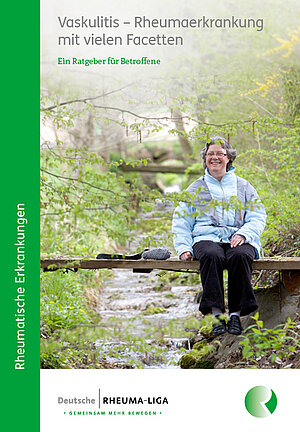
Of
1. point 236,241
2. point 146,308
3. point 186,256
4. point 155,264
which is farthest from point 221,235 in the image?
point 146,308

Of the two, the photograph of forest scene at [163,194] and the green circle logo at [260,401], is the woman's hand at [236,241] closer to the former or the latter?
the photograph of forest scene at [163,194]

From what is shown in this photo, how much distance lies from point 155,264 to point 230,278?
69cm

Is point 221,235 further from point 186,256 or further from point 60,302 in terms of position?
point 60,302

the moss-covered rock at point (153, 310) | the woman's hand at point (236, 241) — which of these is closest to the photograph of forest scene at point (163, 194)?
the moss-covered rock at point (153, 310)

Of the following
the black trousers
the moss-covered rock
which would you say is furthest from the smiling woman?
the moss-covered rock

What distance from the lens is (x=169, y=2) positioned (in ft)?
16.0

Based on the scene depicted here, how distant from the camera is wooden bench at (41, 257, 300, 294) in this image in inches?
154

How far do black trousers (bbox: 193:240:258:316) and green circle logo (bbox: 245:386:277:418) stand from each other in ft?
1.75

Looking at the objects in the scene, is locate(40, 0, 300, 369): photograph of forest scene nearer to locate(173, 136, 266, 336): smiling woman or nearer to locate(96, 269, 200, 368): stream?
locate(96, 269, 200, 368): stream

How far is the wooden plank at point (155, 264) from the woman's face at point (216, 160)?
698 millimetres

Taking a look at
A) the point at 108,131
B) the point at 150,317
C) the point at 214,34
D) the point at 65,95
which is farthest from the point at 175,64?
the point at 108,131

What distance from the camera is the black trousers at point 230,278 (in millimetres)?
3562

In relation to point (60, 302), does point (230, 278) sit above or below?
above

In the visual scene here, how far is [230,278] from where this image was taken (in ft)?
11.9
